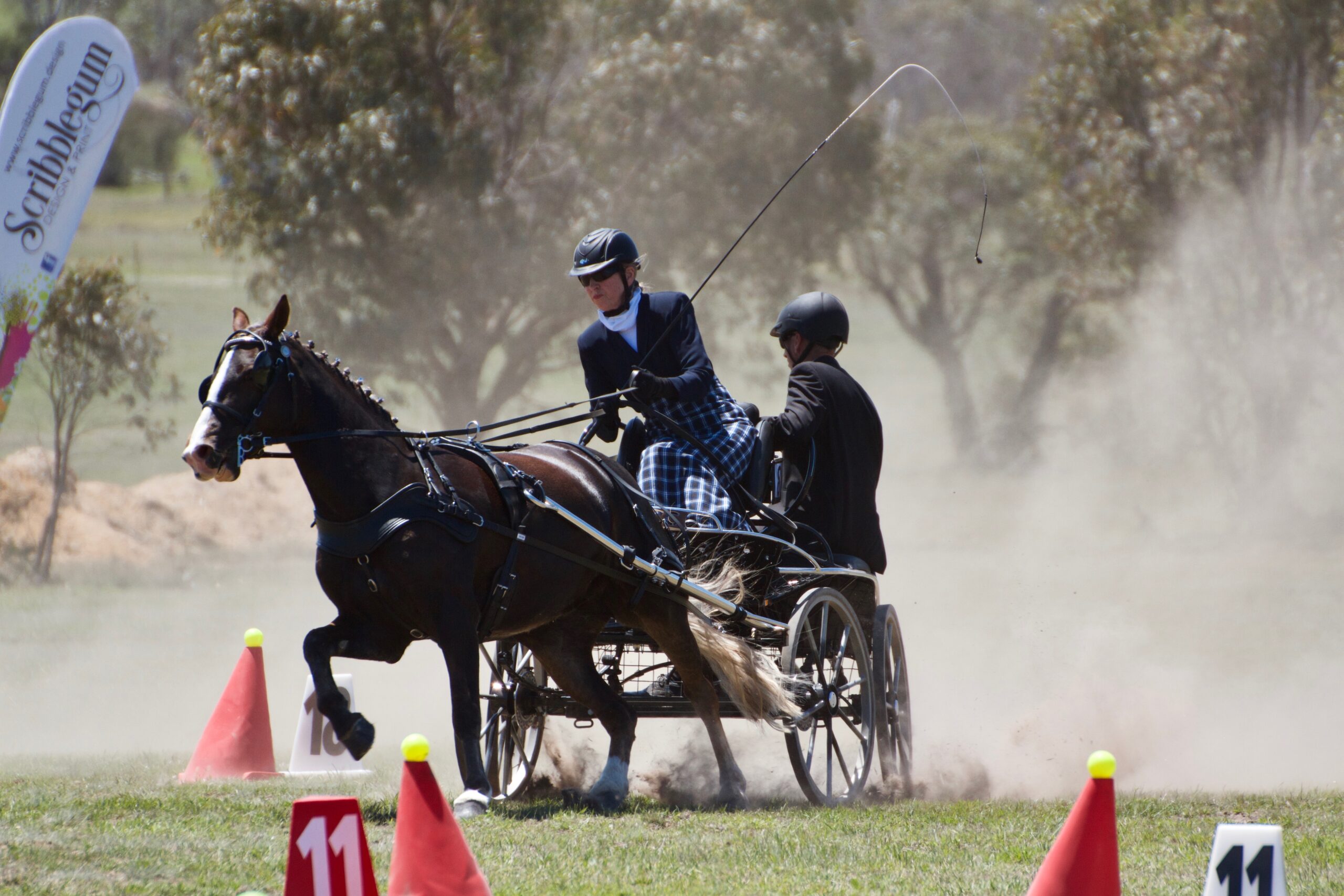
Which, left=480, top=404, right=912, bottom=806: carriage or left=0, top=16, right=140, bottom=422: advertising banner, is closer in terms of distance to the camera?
left=480, top=404, right=912, bottom=806: carriage

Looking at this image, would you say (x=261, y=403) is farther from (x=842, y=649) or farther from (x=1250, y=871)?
(x=1250, y=871)

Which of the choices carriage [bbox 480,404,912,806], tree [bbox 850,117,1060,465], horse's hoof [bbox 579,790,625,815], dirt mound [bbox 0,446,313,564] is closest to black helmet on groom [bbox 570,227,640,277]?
carriage [bbox 480,404,912,806]

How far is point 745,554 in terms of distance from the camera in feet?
22.7

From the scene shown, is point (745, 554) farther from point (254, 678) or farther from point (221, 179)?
point (221, 179)

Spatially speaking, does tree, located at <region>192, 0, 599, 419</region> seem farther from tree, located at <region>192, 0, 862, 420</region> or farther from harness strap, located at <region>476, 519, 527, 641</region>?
harness strap, located at <region>476, 519, 527, 641</region>

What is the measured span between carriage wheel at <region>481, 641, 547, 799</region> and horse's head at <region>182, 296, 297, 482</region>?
68.8 inches

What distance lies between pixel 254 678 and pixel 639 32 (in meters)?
15.4

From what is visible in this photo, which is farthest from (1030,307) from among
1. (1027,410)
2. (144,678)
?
(144,678)

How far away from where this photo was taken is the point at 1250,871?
11.9ft

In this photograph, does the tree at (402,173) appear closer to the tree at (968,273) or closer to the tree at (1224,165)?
the tree at (1224,165)

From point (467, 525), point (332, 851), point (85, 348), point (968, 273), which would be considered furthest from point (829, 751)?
point (968, 273)

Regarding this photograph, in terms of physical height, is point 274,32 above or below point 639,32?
below

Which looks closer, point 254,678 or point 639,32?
point 254,678

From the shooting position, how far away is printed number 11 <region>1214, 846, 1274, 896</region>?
3.62m
